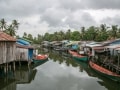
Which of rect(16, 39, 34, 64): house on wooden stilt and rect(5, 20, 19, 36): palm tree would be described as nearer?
rect(16, 39, 34, 64): house on wooden stilt

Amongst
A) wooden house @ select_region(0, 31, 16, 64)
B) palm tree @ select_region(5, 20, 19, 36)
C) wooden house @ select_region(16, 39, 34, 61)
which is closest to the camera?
wooden house @ select_region(0, 31, 16, 64)

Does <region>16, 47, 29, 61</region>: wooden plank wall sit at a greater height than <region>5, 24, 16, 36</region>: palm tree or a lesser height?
lesser

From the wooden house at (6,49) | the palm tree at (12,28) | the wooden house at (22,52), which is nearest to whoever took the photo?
the wooden house at (6,49)

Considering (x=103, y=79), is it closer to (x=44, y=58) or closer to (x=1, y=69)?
(x=1, y=69)

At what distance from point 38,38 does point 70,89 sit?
102247 millimetres

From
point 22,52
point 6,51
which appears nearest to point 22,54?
point 22,52

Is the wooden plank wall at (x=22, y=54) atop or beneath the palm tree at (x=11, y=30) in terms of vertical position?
beneath

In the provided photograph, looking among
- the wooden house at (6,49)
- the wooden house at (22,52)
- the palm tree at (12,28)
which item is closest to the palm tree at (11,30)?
the palm tree at (12,28)

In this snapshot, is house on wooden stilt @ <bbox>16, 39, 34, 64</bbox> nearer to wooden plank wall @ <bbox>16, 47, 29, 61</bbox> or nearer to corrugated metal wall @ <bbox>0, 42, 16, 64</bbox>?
wooden plank wall @ <bbox>16, 47, 29, 61</bbox>

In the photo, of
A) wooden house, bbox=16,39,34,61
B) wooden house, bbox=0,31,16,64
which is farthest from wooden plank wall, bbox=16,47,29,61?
wooden house, bbox=0,31,16,64

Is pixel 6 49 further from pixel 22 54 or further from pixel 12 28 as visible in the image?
pixel 12 28

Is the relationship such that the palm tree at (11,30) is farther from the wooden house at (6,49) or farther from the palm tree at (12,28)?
the wooden house at (6,49)

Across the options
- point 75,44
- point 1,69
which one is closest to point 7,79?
point 1,69

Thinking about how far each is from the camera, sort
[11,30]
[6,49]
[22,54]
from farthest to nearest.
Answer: [11,30] → [22,54] → [6,49]
